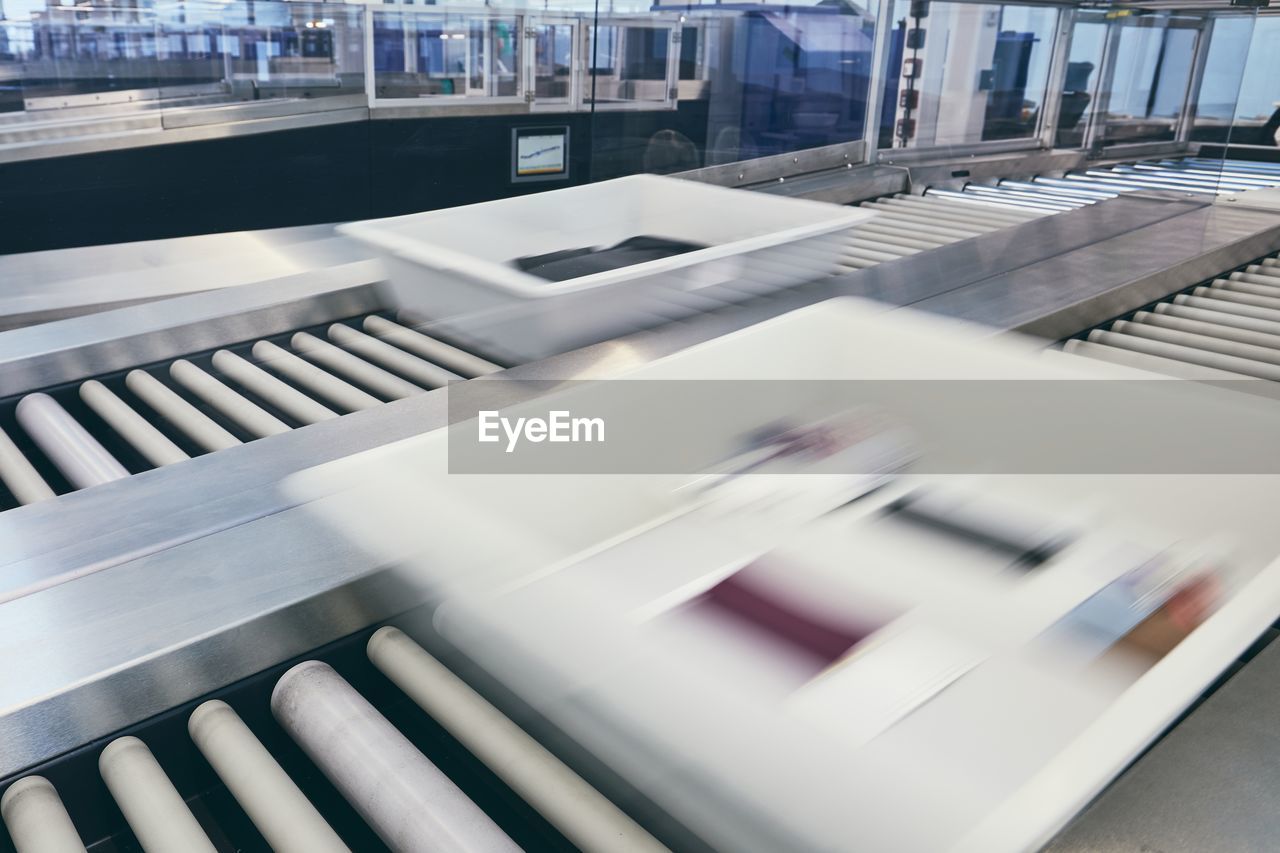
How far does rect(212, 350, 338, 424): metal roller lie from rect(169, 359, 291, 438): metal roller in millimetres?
24

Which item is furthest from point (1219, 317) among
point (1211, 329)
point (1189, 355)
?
point (1189, 355)

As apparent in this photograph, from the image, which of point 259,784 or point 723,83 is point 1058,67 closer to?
point 723,83

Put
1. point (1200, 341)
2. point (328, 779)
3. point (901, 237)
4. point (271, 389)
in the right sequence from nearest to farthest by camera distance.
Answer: point (328, 779), point (271, 389), point (1200, 341), point (901, 237)

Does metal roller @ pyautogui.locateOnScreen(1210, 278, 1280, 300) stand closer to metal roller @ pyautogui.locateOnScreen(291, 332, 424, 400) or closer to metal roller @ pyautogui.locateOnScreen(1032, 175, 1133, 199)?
metal roller @ pyautogui.locateOnScreen(1032, 175, 1133, 199)

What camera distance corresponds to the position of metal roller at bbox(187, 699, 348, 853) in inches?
28.4

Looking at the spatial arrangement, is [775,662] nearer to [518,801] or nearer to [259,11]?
[518,801]

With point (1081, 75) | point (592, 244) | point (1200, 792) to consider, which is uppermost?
point (1081, 75)

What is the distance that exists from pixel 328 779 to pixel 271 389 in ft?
2.68

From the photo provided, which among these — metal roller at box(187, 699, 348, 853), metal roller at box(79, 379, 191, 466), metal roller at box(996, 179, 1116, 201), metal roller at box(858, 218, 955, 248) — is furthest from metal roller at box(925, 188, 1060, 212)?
metal roller at box(187, 699, 348, 853)

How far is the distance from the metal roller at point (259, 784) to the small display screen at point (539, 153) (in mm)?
3149

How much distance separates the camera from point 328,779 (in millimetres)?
831

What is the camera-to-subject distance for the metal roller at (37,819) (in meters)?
0.70

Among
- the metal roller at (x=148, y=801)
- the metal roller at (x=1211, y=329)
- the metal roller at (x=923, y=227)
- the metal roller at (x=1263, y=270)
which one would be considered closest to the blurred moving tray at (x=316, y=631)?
the metal roller at (x=148, y=801)

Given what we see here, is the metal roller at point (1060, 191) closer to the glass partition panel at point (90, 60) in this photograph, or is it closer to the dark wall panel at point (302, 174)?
the dark wall panel at point (302, 174)
